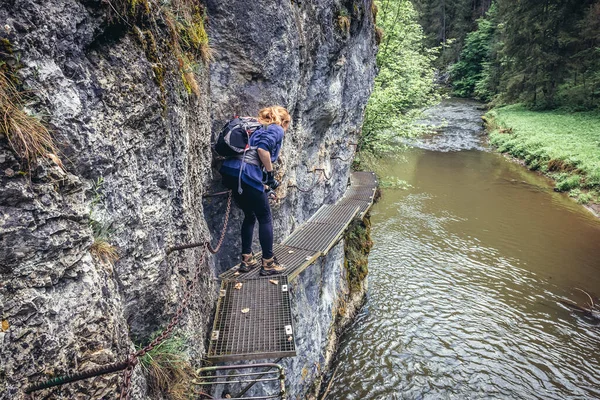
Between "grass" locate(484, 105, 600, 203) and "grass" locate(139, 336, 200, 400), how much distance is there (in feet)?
68.3

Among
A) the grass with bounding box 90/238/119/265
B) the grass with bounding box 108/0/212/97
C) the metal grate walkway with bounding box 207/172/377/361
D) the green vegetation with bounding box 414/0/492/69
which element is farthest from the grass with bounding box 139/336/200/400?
the green vegetation with bounding box 414/0/492/69

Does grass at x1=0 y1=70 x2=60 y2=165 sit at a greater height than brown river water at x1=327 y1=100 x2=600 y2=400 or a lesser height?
greater

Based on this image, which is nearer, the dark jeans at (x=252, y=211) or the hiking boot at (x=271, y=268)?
the dark jeans at (x=252, y=211)

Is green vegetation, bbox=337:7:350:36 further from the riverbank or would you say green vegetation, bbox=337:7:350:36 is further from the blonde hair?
the riverbank

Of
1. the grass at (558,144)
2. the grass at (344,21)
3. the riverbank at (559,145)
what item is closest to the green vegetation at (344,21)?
the grass at (344,21)

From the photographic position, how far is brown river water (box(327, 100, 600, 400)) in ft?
25.8

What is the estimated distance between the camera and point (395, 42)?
14.7 m

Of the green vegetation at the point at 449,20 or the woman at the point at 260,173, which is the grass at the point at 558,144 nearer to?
the woman at the point at 260,173

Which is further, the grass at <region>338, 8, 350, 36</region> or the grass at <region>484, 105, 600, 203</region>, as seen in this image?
the grass at <region>484, 105, 600, 203</region>

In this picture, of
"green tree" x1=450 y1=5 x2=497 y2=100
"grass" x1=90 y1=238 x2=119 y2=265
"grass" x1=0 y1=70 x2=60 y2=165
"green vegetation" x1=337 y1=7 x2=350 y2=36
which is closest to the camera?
"grass" x1=0 y1=70 x2=60 y2=165

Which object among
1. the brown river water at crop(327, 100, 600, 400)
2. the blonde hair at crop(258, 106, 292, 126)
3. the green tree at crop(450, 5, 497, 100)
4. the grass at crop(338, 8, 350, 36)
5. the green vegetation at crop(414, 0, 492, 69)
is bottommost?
the brown river water at crop(327, 100, 600, 400)

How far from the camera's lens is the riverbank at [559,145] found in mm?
18062

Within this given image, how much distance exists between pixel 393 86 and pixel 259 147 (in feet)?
38.0

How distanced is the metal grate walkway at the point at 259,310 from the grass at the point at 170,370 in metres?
0.50
